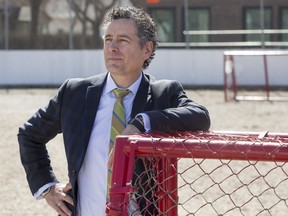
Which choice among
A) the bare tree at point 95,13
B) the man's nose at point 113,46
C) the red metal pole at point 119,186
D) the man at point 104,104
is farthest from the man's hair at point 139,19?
the bare tree at point 95,13

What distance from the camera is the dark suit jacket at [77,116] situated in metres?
3.56

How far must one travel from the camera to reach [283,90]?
24.4 m

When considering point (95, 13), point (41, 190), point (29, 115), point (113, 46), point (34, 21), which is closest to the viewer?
point (113, 46)

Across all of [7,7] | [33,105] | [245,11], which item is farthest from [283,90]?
[7,7]

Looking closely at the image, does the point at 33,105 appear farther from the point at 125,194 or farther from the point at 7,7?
the point at 125,194

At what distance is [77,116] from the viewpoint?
368 cm

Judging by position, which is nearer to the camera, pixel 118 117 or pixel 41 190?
pixel 118 117

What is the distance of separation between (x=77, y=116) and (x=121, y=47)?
13.7 inches

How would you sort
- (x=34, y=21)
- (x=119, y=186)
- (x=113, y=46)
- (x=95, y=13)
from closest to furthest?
(x=119, y=186) < (x=113, y=46) < (x=95, y=13) < (x=34, y=21)

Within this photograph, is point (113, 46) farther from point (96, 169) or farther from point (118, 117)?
point (96, 169)

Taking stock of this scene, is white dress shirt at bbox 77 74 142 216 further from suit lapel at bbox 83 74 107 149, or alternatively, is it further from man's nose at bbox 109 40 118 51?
man's nose at bbox 109 40 118 51

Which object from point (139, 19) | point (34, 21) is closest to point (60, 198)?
point (139, 19)

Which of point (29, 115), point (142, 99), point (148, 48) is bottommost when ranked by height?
point (29, 115)

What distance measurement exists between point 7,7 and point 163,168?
26.3 m
